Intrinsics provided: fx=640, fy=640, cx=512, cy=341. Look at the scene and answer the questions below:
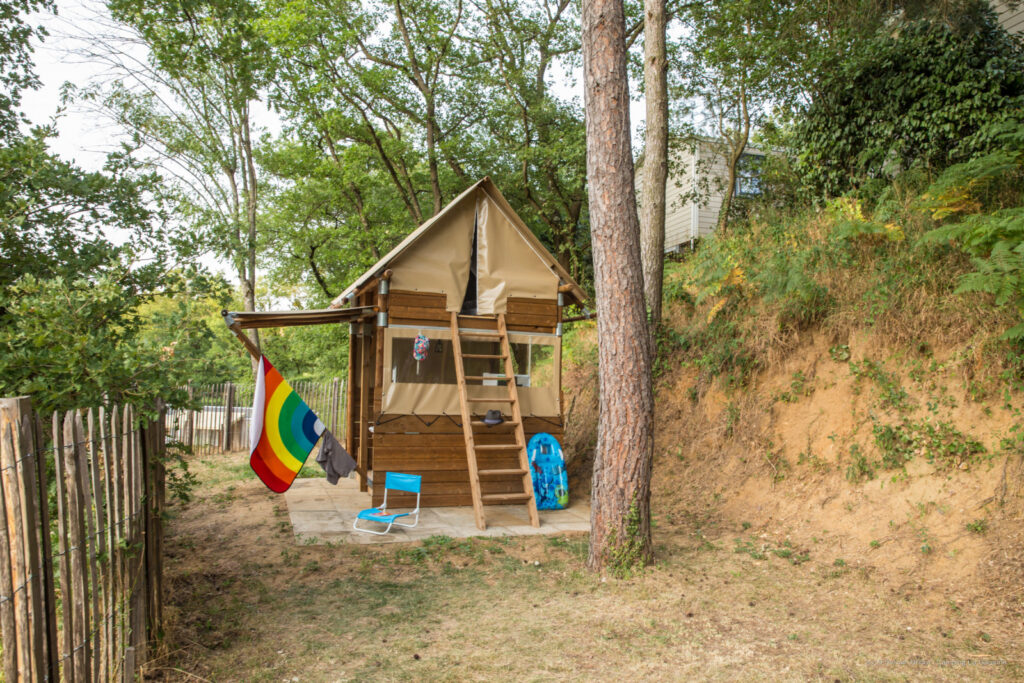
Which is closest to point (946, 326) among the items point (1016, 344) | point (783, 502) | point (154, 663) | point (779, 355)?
point (1016, 344)

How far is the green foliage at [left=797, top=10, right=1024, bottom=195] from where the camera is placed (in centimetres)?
871

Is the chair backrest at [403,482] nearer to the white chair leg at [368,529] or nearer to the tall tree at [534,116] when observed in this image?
the white chair leg at [368,529]

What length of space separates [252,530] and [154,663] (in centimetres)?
321

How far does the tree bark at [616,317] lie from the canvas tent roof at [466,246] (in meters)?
2.46

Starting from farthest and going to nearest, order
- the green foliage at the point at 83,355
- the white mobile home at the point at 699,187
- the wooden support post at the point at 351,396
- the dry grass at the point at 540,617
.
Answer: the white mobile home at the point at 699,187 → the wooden support post at the point at 351,396 → the dry grass at the point at 540,617 → the green foliage at the point at 83,355

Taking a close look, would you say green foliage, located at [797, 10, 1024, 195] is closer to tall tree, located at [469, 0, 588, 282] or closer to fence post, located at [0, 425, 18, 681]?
tall tree, located at [469, 0, 588, 282]

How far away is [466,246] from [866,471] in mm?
5236

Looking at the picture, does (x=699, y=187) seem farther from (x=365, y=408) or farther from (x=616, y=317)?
(x=616, y=317)

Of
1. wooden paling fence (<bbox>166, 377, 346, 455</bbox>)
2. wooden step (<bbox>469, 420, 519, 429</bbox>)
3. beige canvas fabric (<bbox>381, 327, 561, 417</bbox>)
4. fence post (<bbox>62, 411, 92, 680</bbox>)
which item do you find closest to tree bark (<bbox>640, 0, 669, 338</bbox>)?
beige canvas fabric (<bbox>381, 327, 561, 417</bbox>)

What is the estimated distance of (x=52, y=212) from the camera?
560 centimetres

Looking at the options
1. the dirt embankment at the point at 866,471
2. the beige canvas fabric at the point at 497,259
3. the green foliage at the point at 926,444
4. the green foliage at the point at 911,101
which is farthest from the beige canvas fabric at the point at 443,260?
the green foliage at the point at 911,101

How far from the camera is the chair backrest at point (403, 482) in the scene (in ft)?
22.6

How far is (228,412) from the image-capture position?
14547 mm

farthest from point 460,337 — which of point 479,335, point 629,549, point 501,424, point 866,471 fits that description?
point 866,471
